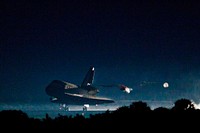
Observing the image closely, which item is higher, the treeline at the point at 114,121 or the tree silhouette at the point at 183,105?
the tree silhouette at the point at 183,105

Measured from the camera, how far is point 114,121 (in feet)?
118

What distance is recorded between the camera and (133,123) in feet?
118

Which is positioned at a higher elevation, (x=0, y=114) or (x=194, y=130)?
(x=0, y=114)

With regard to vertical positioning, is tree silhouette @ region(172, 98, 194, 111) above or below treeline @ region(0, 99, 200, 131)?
above

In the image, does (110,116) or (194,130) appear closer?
(194,130)

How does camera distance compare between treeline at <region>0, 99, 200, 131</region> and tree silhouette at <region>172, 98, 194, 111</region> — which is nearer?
treeline at <region>0, 99, 200, 131</region>

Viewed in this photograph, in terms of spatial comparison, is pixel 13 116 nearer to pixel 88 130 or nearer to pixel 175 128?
pixel 88 130

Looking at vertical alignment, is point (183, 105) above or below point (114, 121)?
above

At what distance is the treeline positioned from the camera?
34844 mm

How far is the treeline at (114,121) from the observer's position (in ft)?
114

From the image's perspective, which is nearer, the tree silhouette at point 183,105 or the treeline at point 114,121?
the treeline at point 114,121

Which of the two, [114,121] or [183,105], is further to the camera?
[183,105]

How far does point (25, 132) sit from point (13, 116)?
3793 mm

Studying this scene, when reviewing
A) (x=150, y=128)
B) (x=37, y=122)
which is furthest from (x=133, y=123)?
(x=37, y=122)
